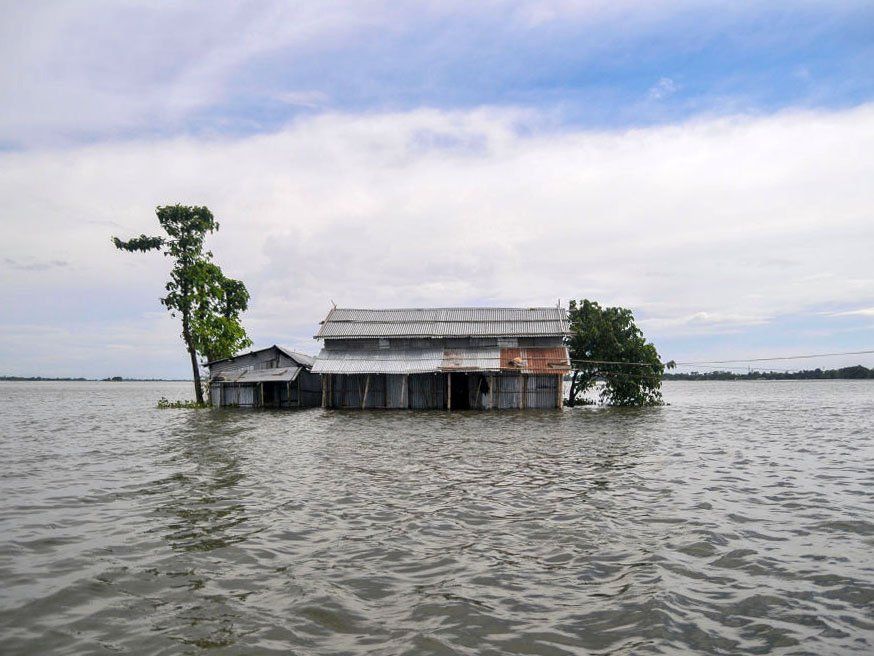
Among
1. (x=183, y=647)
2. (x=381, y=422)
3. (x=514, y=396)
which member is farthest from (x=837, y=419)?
(x=183, y=647)

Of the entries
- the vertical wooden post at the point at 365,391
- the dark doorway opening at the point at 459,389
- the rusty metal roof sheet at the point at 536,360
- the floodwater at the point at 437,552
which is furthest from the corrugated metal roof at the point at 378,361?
the floodwater at the point at 437,552

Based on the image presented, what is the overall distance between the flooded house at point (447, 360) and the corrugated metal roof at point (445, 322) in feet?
0.20

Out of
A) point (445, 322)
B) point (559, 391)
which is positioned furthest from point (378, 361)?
point (559, 391)

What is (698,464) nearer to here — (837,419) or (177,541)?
(177,541)

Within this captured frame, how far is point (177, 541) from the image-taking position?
351 inches

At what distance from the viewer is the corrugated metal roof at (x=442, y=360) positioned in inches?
1337

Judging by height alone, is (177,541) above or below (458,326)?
below

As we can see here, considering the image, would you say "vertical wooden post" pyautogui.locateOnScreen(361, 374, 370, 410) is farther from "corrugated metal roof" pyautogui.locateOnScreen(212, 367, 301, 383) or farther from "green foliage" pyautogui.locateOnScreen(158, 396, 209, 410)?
"green foliage" pyautogui.locateOnScreen(158, 396, 209, 410)

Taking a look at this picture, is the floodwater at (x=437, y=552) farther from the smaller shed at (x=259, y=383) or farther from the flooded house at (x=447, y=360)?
the smaller shed at (x=259, y=383)

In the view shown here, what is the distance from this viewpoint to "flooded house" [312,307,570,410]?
114ft

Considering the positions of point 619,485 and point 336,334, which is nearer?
point 619,485

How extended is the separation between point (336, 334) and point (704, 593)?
32187mm

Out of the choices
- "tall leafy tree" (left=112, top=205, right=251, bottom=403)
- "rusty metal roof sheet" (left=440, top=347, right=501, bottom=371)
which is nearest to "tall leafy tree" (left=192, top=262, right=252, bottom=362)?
"tall leafy tree" (left=112, top=205, right=251, bottom=403)

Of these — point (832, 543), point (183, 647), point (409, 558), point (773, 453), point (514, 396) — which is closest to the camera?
point (183, 647)
